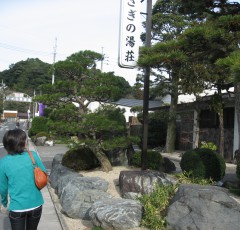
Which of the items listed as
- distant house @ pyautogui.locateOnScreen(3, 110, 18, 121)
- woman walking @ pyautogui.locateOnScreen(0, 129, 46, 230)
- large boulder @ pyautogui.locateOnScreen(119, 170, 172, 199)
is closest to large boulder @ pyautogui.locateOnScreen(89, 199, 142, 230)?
large boulder @ pyautogui.locateOnScreen(119, 170, 172, 199)

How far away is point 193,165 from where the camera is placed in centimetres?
794

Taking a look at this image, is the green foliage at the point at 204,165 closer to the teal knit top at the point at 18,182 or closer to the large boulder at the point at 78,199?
the large boulder at the point at 78,199

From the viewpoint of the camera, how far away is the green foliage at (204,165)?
7883 millimetres

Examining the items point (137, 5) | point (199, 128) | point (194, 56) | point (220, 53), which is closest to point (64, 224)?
point (194, 56)

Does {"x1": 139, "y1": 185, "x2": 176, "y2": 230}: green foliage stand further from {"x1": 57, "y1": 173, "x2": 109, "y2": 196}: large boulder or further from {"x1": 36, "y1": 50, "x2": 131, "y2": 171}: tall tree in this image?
{"x1": 36, "y1": 50, "x2": 131, "y2": 171}: tall tree

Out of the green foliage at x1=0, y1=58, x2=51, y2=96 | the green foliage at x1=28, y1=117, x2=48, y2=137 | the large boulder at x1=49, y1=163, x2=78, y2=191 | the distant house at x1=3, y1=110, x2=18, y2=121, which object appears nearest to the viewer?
the large boulder at x1=49, y1=163, x2=78, y2=191

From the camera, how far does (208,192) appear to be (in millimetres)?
5180

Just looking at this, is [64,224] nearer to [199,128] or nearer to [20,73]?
[199,128]

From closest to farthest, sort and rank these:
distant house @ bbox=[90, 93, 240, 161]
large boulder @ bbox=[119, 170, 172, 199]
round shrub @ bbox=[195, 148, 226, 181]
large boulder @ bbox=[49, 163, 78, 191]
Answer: large boulder @ bbox=[119, 170, 172, 199]
round shrub @ bbox=[195, 148, 226, 181]
large boulder @ bbox=[49, 163, 78, 191]
distant house @ bbox=[90, 93, 240, 161]

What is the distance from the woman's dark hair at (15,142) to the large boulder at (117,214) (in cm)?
224

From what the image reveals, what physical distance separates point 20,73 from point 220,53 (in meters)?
97.3

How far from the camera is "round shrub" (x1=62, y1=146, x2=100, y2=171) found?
10.0 m

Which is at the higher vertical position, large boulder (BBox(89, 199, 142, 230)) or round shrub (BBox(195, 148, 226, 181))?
round shrub (BBox(195, 148, 226, 181))

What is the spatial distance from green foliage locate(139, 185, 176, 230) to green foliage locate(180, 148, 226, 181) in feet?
4.34
